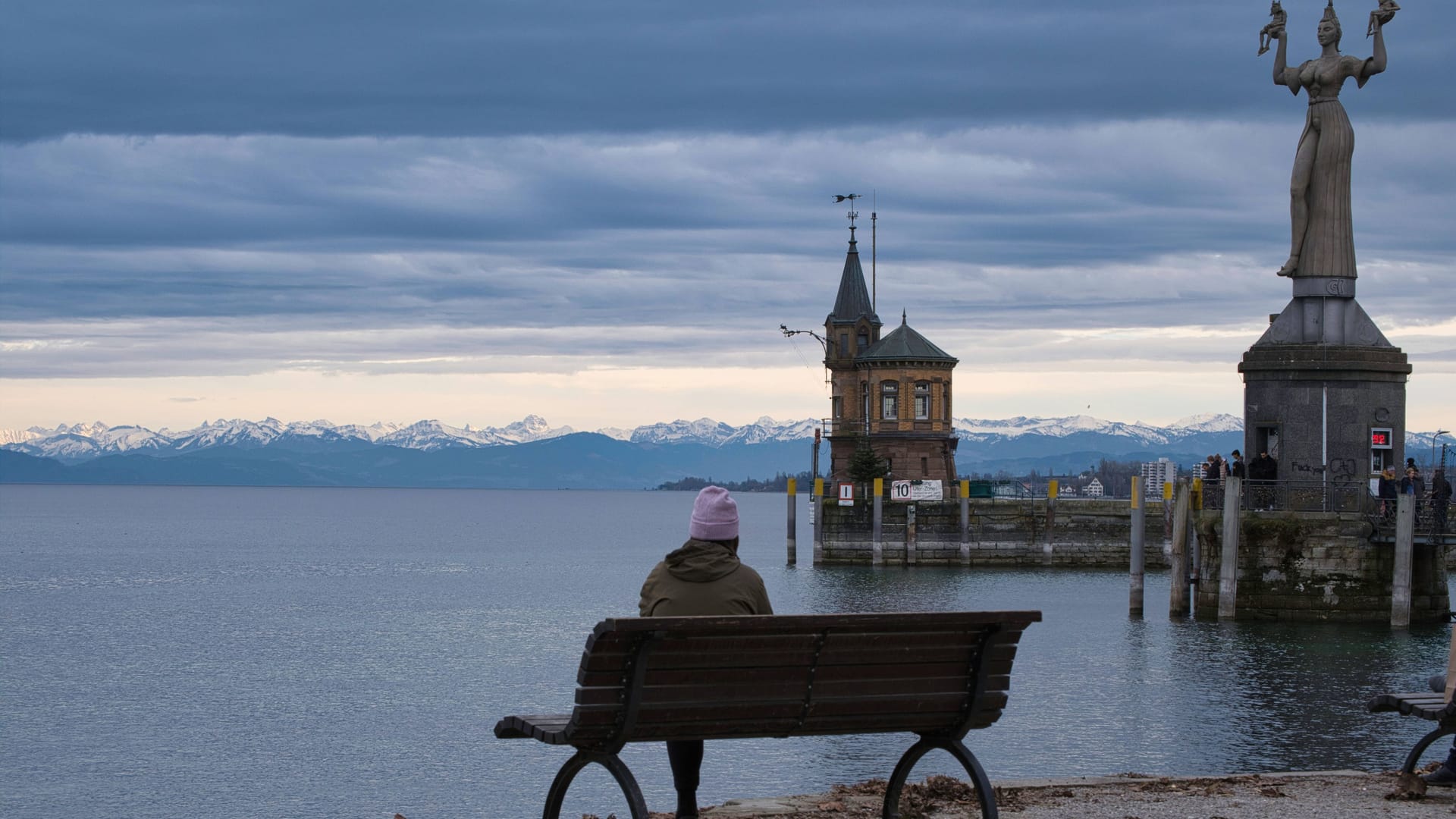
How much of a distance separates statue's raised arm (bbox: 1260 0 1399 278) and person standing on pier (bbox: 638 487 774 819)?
30.2 m

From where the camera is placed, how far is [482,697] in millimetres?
33875

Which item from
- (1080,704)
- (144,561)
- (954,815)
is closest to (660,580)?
(954,815)

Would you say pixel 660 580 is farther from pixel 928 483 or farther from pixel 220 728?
pixel 928 483

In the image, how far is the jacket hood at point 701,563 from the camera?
10.2 m

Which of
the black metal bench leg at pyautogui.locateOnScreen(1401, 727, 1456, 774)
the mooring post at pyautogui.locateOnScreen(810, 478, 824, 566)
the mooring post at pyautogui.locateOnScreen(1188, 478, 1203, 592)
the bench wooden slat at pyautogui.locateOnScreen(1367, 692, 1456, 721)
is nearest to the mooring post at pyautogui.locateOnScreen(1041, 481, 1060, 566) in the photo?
the mooring post at pyautogui.locateOnScreen(810, 478, 824, 566)

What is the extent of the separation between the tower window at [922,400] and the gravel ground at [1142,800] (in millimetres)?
64511

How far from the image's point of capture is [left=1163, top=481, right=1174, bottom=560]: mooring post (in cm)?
5206

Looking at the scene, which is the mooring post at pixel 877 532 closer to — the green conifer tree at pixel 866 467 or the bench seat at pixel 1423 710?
the green conifer tree at pixel 866 467

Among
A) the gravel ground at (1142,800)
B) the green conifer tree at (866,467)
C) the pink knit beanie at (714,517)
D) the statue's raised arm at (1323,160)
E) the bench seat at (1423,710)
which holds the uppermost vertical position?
the statue's raised arm at (1323,160)

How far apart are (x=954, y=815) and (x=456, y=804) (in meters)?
11.7

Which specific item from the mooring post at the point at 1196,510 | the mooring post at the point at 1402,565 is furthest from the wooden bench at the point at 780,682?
the mooring post at the point at 1196,510

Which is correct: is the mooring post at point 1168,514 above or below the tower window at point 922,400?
below

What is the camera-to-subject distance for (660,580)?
1030cm

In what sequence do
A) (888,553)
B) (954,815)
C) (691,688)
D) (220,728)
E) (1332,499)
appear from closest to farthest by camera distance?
(691,688) → (954,815) → (220,728) → (1332,499) → (888,553)
